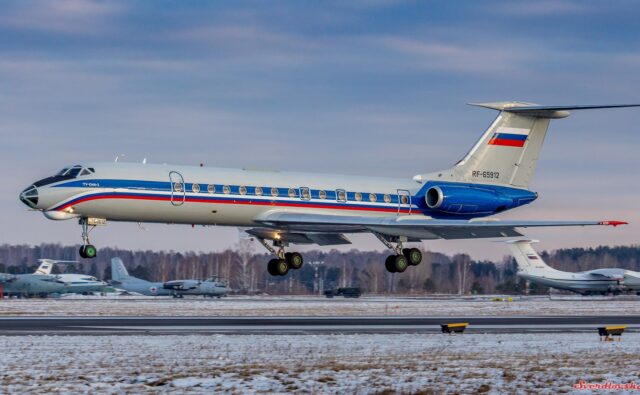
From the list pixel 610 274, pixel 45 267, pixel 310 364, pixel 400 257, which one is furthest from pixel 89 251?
pixel 45 267

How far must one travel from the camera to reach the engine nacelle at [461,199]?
4572cm

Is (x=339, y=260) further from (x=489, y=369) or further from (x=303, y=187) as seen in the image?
(x=489, y=369)

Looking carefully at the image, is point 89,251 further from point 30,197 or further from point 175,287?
point 175,287

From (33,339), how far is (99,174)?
1209 cm

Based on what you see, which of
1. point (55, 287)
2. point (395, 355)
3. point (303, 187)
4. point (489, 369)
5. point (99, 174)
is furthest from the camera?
point (55, 287)

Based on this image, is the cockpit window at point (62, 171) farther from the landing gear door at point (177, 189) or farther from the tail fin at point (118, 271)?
the tail fin at point (118, 271)

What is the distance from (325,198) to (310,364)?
21.7 m

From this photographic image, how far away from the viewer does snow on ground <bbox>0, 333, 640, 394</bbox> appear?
62.1 feet

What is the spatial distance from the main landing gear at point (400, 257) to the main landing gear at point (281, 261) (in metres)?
3.91

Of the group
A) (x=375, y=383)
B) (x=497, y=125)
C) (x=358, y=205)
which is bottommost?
(x=375, y=383)

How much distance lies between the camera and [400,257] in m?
45.9

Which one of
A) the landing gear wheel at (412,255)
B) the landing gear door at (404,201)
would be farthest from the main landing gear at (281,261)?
the landing gear door at (404,201)

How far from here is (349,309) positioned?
5328 cm

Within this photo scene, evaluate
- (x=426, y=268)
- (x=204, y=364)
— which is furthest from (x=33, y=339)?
(x=426, y=268)
